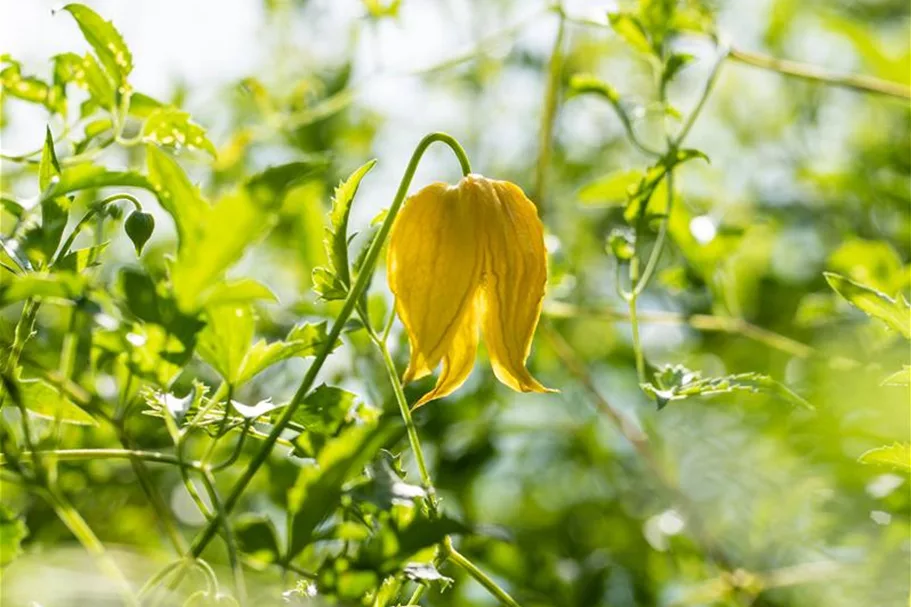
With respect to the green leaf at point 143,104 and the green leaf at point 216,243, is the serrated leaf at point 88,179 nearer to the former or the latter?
the green leaf at point 216,243

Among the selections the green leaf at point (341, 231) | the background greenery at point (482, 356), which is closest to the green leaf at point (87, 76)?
the background greenery at point (482, 356)

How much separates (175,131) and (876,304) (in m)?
0.47

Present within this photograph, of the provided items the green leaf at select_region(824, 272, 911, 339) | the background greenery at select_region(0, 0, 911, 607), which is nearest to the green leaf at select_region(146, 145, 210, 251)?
the background greenery at select_region(0, 0, 911, 607)

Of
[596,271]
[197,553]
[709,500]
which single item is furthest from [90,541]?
[596,271]

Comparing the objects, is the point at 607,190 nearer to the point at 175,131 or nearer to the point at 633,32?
the point at 633,32

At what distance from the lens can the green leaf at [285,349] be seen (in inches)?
23.9

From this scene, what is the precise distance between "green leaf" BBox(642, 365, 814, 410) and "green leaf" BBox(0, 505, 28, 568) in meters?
0.37

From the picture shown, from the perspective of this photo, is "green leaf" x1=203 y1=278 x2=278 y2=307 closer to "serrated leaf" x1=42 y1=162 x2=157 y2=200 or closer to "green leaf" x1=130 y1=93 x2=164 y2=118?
"serrated leaf" x1=42 y1=162 x2=157 y2=200

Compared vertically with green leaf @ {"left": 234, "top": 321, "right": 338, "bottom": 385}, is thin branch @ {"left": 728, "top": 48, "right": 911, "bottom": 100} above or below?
below

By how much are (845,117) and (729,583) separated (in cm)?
142

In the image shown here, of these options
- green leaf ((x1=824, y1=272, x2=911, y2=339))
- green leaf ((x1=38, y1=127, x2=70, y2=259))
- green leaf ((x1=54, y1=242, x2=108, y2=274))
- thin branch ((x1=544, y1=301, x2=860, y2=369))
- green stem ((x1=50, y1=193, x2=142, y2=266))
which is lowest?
thin branch ((x1=544, y1=301, x2=860, y2=369))

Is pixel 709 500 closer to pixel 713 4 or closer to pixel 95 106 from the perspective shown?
pixel 713 4

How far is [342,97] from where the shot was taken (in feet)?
4.51

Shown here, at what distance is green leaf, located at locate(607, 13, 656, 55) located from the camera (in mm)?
919
